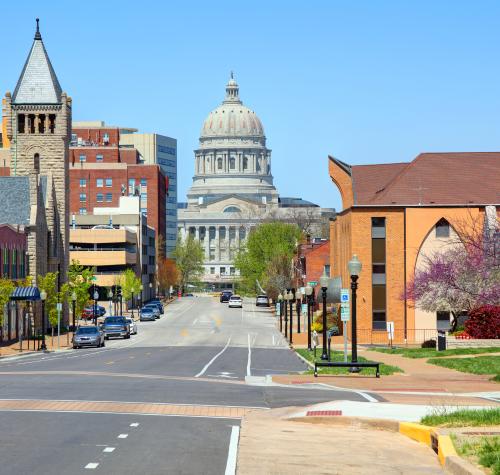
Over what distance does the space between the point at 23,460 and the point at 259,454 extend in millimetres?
3318

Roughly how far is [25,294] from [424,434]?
5393cm

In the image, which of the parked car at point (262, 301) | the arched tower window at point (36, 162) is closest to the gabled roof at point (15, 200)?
the arched tower window at point (36, 162)

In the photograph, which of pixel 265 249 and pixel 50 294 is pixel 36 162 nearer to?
pixel 50 294

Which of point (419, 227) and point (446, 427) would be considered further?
point (419, 227)

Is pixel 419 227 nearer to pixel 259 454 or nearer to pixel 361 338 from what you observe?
pixel 361 338

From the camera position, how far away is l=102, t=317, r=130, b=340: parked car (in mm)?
81812

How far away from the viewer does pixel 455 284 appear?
65.8 m

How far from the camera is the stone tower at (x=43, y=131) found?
316ft

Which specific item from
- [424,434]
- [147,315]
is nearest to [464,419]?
[424,434]

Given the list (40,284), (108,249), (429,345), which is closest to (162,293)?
(108,249)

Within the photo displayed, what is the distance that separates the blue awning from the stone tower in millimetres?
21901

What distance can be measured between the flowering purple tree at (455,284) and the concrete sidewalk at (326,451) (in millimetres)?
39945

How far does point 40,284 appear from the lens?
7906 centimetres

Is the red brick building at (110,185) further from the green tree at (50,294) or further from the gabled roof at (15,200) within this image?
the green tree at (50,294)
